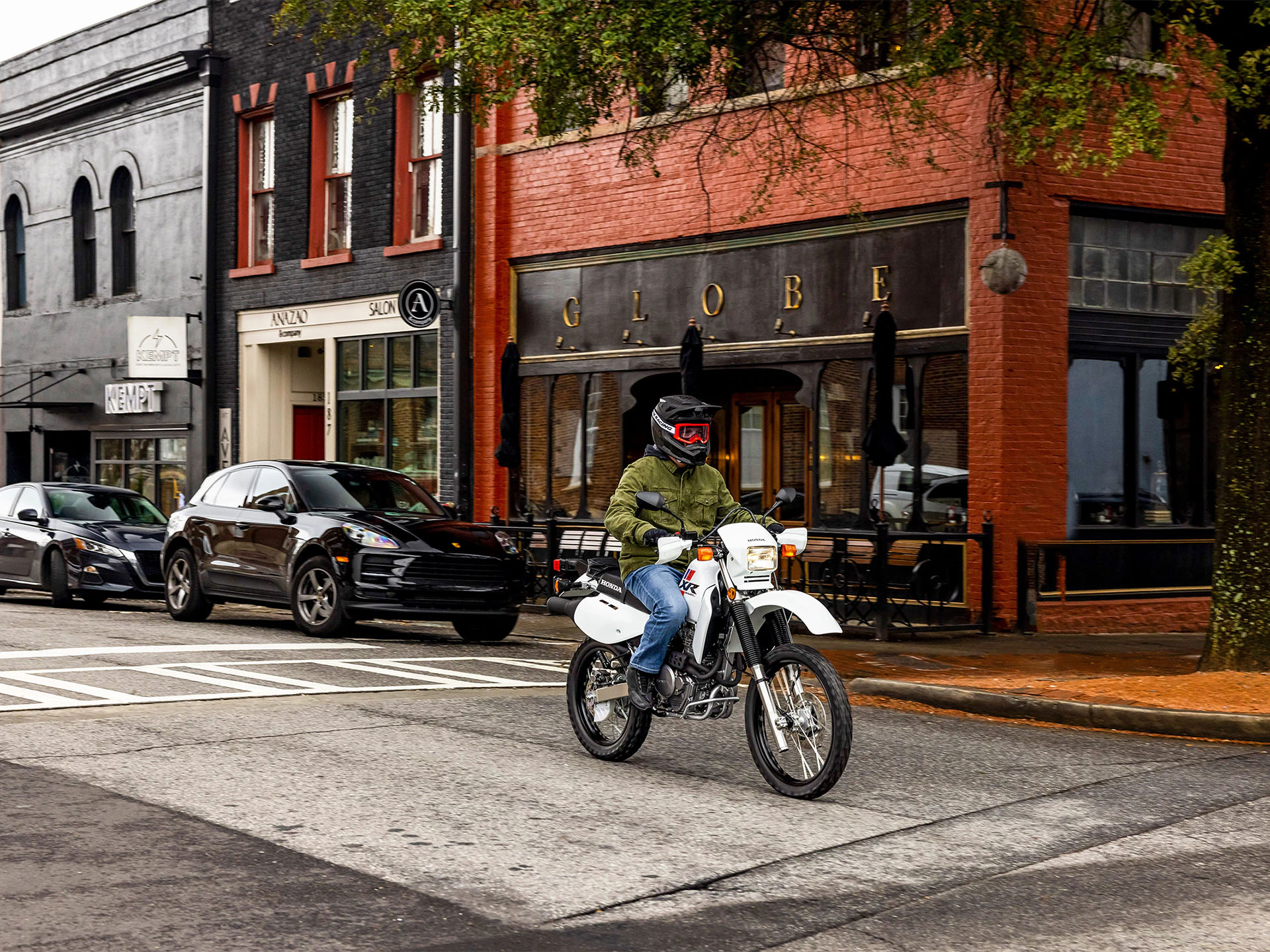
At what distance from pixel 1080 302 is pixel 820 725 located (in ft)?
32.9

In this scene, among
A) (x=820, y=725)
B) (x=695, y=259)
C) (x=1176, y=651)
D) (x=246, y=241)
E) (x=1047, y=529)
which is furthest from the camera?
(x=246, y=241)

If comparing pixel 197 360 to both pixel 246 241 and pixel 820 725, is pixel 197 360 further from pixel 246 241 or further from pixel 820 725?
pixel 820 725

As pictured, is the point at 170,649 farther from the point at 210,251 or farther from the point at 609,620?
the point at 210,251

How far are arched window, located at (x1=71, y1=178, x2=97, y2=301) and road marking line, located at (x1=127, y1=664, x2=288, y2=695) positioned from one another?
19.6 meters

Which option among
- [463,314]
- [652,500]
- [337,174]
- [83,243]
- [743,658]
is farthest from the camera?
[83,243]

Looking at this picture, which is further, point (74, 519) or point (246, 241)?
point (246, 241)

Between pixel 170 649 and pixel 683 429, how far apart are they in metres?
7.04

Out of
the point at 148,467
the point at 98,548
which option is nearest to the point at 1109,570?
the point at 98,548

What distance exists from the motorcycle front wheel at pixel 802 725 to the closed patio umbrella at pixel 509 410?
12.8 metres

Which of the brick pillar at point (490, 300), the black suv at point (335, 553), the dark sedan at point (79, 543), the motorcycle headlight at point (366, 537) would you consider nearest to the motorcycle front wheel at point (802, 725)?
the black suv at point (335, 553)

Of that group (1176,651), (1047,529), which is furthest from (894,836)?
(1047,529)

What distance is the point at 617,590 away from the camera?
27.0ft

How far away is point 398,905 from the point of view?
539cm

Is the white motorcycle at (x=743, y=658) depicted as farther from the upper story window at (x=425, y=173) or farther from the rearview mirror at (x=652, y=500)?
the upper story window at (x=425, y=173)
